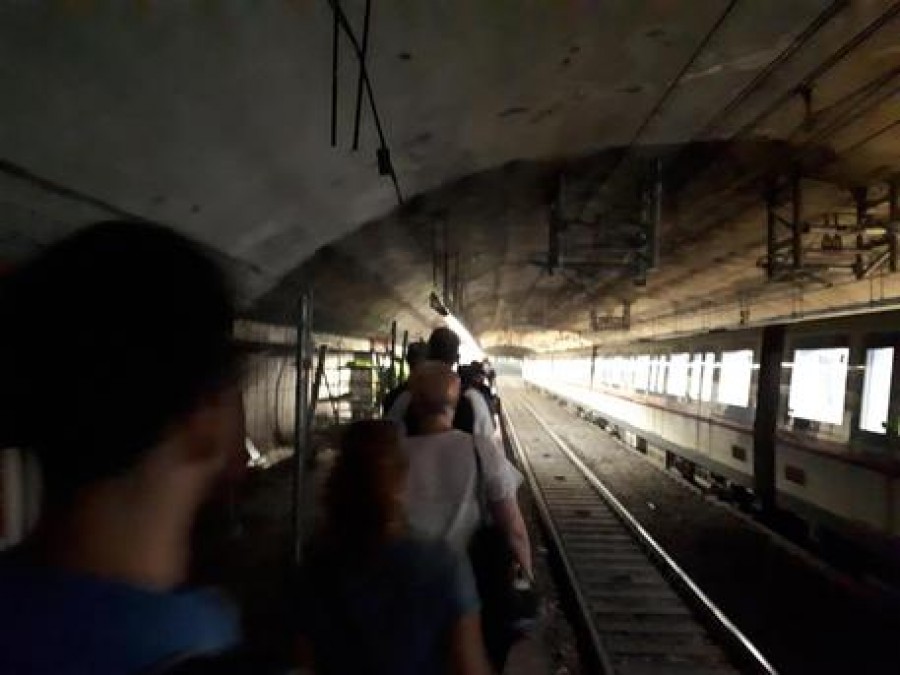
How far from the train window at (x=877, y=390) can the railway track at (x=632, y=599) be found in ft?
7.86

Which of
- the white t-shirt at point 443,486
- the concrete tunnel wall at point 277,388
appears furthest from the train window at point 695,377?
the white t-shirt at point 443,486

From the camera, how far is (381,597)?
85.7 inches

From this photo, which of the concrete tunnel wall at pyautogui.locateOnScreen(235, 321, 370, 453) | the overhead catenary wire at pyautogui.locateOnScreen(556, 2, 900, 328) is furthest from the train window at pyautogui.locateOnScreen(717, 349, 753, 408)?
the concrete tunnel wall at pyautogui.locateOnScreen(235, 321, 370, 453)

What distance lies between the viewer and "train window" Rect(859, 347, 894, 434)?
896 cm

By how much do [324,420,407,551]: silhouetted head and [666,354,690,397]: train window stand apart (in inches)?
633

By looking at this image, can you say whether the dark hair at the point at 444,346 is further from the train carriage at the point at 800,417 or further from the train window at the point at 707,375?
the train window at the point at 707,375

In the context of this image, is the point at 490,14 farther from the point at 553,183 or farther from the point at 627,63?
the point at 553,183

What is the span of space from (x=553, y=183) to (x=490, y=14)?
6.52 metres

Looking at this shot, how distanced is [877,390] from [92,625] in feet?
30.7

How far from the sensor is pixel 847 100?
948 cm

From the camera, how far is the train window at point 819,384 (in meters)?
10.2

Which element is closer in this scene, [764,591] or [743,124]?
[764,591]

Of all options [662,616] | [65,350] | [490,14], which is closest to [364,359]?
[662,616]

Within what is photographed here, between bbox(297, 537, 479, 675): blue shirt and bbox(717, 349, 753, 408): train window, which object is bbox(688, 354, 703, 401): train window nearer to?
bbox(717, 349, 753, 408): train window
